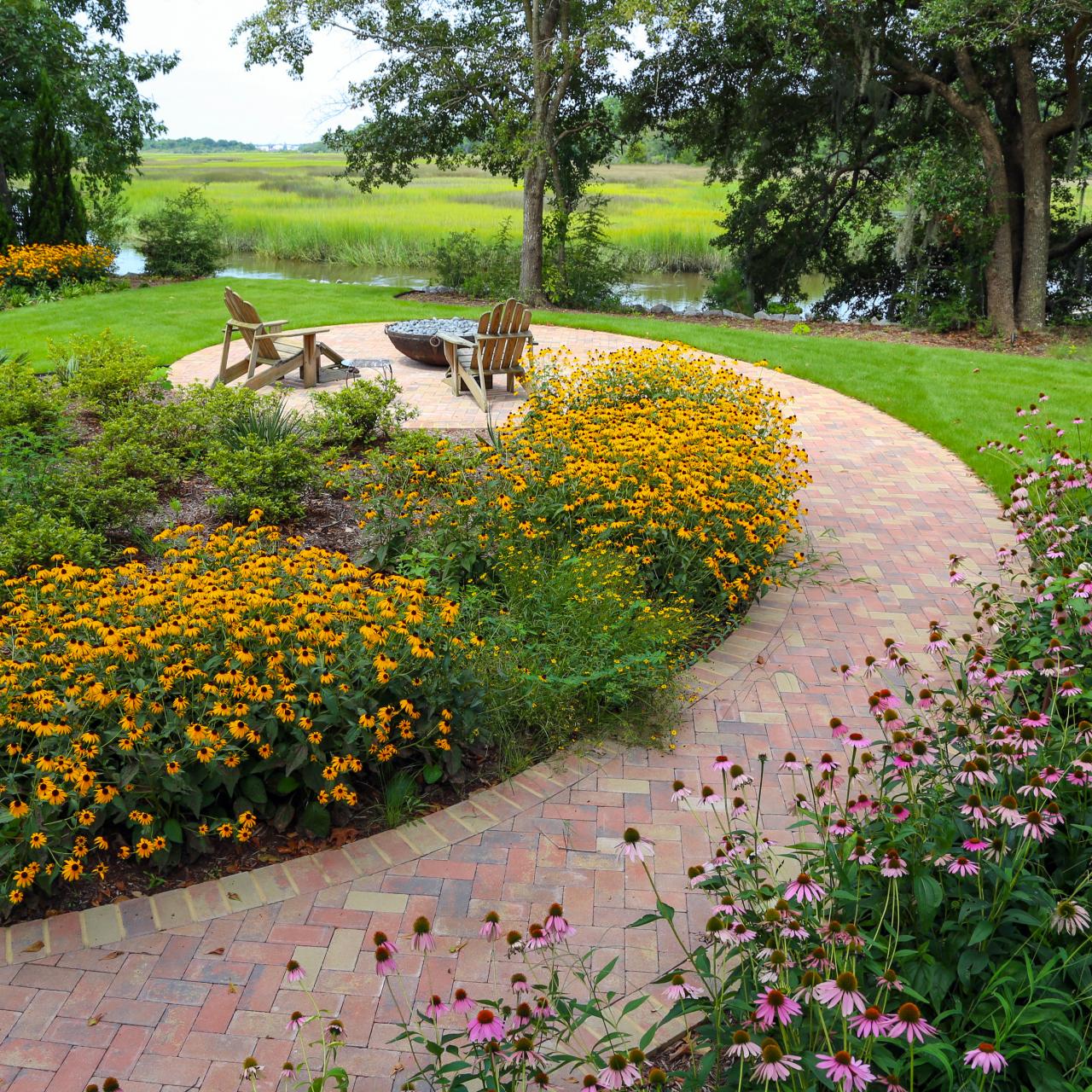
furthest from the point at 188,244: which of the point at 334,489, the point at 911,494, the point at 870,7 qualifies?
the point at 911,494

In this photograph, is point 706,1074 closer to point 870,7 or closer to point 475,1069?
point 475,1069

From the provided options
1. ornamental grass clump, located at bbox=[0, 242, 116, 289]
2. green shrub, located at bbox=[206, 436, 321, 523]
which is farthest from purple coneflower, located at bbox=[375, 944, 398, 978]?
ornamental grass clump, located at bbox=[0, 242, 116, 289]

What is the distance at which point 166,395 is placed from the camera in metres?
7.75

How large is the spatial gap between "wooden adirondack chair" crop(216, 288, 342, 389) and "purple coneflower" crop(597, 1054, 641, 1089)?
7194 millimetres

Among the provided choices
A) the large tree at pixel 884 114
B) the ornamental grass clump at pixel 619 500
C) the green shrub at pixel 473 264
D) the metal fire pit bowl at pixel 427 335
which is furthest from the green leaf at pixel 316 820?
the green shrub at pixel 473 264

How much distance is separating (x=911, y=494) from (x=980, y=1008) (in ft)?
15.7

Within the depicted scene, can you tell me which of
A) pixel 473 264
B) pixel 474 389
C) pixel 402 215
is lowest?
pixel 474 389

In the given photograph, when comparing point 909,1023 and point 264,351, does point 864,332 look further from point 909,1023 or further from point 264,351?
point 909,1023

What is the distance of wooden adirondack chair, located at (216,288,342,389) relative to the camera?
799 cm

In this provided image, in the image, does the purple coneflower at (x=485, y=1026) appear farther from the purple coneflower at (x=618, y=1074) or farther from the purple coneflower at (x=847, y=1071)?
the purple coneflower at (x=847, y=1071)

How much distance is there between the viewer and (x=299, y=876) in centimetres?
282

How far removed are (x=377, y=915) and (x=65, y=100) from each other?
704 inches

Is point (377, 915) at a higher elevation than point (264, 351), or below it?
below

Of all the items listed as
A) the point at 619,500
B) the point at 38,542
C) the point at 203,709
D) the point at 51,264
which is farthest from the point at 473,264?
the point at 203,709
